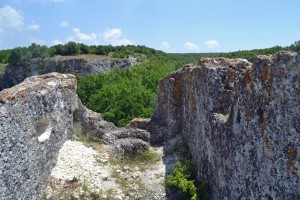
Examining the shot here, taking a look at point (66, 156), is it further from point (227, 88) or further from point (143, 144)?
point (227, 88)

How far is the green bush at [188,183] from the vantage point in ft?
27.4

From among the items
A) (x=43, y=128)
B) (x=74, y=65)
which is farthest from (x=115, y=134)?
(x=74, y=65)

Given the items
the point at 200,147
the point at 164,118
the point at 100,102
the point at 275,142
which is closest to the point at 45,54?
the point at 100,102

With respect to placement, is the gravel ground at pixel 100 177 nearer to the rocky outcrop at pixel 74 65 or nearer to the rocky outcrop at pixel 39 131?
the rocky outcrop at pixel 39 131

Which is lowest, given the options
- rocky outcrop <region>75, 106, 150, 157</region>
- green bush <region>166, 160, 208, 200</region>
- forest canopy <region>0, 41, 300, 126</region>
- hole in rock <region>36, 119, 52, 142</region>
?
forest canopy <region>0, 41, 300, 126</region>

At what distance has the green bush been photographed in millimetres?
8359

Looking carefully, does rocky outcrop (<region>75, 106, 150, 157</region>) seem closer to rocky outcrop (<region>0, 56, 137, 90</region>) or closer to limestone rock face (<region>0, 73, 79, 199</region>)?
limestone rock face (<region>0, 73, 79, 199</region>)

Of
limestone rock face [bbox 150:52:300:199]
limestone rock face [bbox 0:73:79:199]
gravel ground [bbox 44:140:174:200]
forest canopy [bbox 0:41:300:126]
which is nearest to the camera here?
limestone rock face [bbox 150:52:300:199]

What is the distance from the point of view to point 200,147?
9.30 m

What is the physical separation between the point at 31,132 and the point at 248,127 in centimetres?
470

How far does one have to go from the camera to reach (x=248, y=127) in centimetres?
604

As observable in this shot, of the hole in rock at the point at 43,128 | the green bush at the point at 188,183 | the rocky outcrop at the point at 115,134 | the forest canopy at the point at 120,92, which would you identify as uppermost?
the hole in rock at the point at 43,128

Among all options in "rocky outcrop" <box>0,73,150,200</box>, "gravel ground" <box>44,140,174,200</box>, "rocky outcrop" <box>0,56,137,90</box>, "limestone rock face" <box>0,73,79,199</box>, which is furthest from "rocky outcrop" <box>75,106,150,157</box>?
"rocky outcrop" <box>0,56,137,90</box>

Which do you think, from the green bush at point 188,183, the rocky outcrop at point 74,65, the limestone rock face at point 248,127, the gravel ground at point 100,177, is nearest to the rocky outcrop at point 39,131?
the gravel ground at point 100,177
